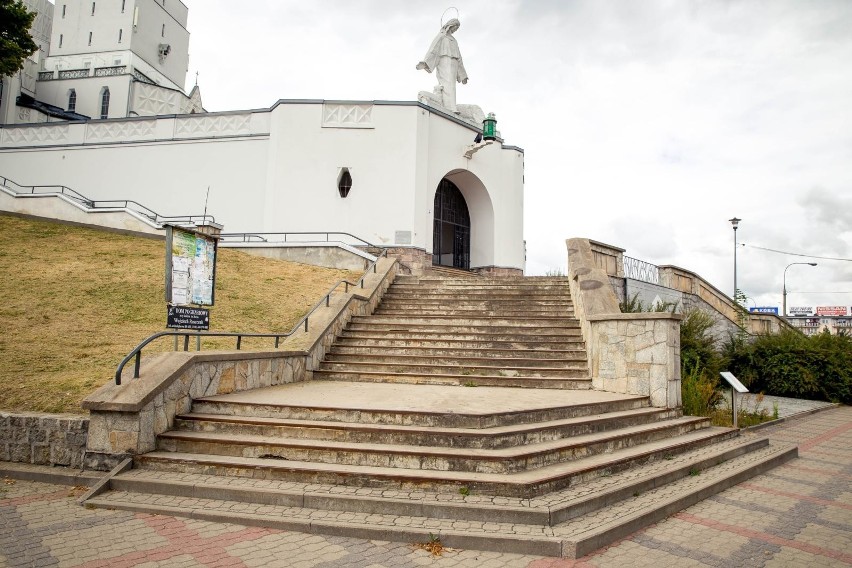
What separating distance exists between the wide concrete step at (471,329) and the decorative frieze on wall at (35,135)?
2306 centimetres

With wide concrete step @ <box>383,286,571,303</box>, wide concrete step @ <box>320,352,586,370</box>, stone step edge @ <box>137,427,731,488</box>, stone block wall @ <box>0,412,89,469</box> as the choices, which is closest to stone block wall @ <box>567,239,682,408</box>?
wide concrete step @ <box>320,352,586,370</box>

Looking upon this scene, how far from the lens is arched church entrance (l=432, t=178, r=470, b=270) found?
2508 centimetres

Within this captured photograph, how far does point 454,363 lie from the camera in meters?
10.3

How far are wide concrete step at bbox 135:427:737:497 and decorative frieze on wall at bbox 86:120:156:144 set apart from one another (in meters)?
23.0

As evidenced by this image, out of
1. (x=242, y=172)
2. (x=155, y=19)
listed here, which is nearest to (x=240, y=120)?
(x=242, y=172)

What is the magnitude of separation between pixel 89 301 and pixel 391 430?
8.27 meters

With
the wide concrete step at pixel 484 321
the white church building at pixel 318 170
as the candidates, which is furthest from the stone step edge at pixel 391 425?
the white church building at pixel 318 170

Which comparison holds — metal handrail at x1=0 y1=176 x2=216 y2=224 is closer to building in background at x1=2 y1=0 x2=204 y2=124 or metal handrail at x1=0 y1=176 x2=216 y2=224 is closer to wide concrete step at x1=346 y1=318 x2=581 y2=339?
wide concrete step at x1=346 y1=318 x2=581 y2=339

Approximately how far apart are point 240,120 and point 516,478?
72.8ft

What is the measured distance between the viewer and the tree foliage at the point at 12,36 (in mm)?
21062

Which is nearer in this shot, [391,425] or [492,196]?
[391,425]

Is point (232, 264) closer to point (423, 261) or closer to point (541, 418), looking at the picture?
point (423, 261)

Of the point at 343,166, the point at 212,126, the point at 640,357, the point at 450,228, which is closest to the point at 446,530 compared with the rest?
the point at 640,357

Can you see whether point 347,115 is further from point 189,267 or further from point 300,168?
point 189,267
